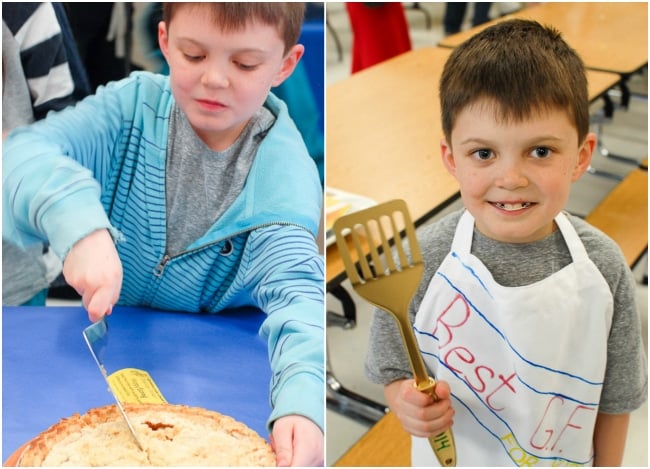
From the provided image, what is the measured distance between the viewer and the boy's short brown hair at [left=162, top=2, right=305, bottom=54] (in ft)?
2.57

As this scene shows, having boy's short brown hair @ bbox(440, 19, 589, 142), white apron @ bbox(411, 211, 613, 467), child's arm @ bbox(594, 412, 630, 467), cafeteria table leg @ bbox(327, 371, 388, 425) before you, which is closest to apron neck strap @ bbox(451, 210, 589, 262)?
white apron @ bbox(411, 211, 613, 467)

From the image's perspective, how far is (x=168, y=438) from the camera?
32.4 inches

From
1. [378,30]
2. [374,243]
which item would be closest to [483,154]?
[374,243]

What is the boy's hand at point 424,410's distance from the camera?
851 mm

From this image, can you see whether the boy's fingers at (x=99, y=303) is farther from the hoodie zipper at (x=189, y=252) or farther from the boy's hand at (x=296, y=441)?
the boy's hand at (x=296, y=441)

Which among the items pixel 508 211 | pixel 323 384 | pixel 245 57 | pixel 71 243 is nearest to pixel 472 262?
pixel 508 211

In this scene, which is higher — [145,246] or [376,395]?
[145,246]

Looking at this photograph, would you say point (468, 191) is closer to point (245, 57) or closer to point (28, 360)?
point (245, 57)

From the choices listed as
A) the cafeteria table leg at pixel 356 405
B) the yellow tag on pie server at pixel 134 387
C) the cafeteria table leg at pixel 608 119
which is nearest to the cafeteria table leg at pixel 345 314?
the cafeteria table leg at pixel 356 405

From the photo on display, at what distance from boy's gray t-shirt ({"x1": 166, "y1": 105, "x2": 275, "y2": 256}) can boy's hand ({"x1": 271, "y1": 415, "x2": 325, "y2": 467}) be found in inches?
9.6

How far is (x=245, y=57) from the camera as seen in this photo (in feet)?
2.62

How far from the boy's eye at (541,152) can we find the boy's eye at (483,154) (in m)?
0.05

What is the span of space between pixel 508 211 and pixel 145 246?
0.43 metres

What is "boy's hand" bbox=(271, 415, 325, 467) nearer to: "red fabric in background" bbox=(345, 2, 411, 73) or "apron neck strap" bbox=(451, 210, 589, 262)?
"apron neck strap" bbox=(451, 210, 589, 262)
